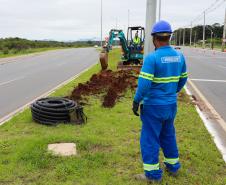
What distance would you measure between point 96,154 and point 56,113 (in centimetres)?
212

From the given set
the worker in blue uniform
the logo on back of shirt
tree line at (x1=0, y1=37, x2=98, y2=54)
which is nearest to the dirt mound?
the worker in blue uniform

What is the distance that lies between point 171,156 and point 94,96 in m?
6.19

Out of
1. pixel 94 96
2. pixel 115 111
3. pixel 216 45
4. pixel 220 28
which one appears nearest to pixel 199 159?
pixel 115 111

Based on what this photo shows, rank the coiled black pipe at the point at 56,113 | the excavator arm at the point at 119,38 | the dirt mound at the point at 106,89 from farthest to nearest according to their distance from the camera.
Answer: the excavator arm at the point at 119,38 → the dirt mound at the point at 106,89 → the coiled black pipe at the point at 56,113

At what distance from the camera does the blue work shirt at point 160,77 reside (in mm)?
4625

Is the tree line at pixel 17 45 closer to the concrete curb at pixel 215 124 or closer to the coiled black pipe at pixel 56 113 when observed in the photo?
the concrete curb at pixel 215 124

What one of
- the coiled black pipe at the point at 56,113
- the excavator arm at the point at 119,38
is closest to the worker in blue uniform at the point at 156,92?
the coiled black pipe at the point at 56,113

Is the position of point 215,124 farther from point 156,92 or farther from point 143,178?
point 156,92

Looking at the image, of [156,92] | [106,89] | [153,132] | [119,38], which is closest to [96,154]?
[153,132]

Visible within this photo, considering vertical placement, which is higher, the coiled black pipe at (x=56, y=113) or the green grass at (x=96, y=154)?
the coiled black pipe at (x=56, y=113)

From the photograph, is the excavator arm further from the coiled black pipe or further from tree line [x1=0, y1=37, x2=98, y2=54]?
tree line [x1=0, y1=37, x2=98, y2=54]

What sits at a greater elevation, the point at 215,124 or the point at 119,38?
the point at 119,38

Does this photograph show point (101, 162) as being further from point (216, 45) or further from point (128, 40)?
point (216, 45)

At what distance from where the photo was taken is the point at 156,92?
479 cm
